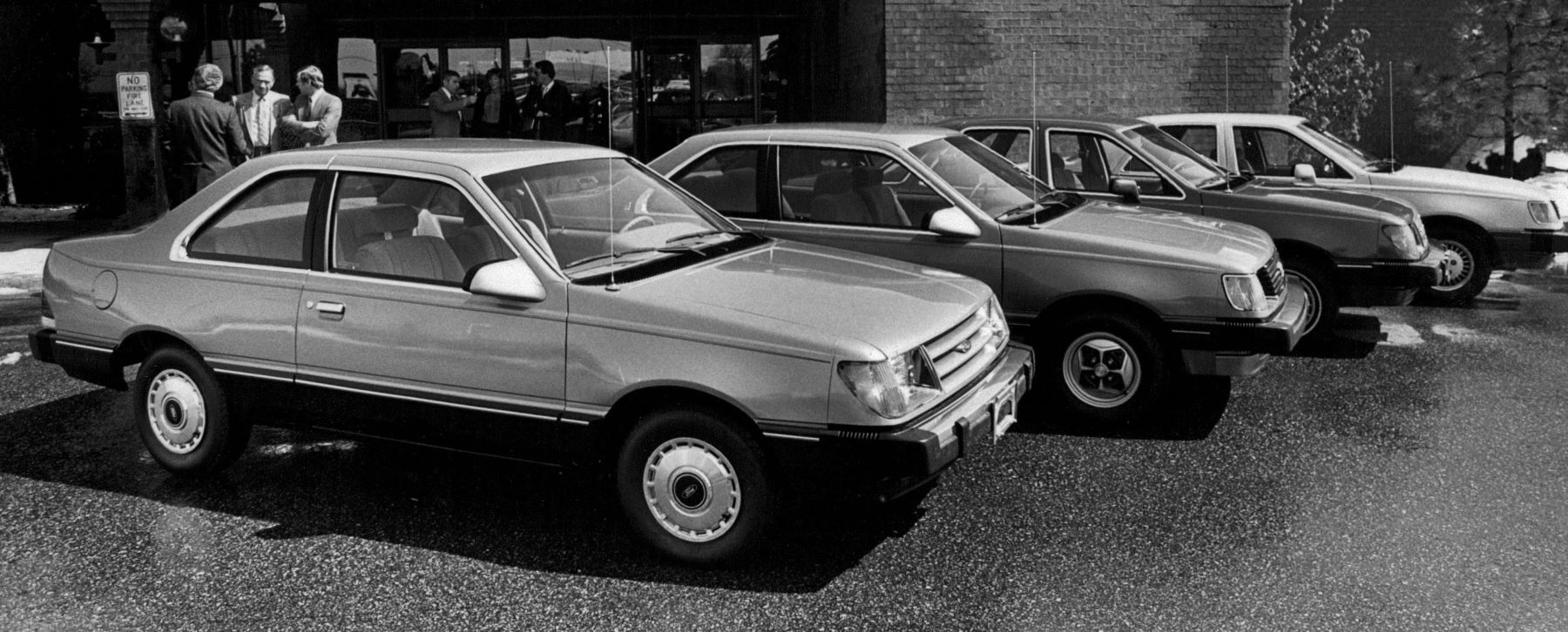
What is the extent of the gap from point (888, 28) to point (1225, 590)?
11457 mm

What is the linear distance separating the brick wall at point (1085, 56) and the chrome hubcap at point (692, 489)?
1101cm

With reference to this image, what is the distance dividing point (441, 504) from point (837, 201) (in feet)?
9.04

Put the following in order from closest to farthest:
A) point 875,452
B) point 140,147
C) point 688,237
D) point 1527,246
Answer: point 875,452
point 688,237
point 1527,246
point 140,147

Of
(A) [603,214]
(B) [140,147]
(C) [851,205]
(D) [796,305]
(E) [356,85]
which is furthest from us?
(E) [356,85]

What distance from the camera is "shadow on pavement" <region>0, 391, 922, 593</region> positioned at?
17.3ft

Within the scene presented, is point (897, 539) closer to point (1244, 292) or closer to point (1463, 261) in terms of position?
point (1244, 292)

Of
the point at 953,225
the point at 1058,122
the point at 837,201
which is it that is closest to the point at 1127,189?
the point at 1058,122

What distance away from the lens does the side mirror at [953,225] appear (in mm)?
7301

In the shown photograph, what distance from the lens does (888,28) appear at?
15656mm

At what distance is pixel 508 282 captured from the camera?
17.2ft

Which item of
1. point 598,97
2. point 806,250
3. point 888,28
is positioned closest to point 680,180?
point 806,250

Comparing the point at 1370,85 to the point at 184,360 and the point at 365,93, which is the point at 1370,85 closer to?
the point at 365,93

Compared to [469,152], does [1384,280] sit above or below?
below

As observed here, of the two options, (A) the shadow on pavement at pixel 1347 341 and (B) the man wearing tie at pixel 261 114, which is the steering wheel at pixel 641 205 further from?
(B) the man wearing tie at pixel 261 114
